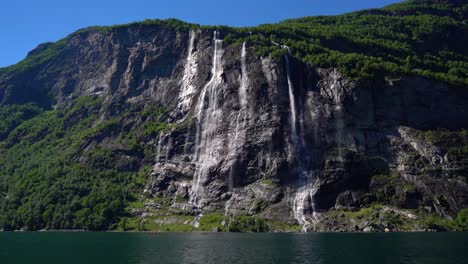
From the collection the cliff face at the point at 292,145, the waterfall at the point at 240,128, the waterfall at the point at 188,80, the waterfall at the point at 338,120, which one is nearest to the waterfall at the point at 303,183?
the cliff face at the point at 292,145

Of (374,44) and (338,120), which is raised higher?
(374,44)

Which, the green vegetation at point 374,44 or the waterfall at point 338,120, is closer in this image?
the waterfall at point 338,120

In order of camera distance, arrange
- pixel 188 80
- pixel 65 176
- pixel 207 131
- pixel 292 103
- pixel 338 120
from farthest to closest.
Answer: pixel 188 80 → pixel 65 176 → pixel 207 131 → pixel 292 103 → pixel 338 120

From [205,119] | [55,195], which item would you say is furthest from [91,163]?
[205,119]

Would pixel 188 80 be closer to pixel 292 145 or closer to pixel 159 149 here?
pixel 159 149

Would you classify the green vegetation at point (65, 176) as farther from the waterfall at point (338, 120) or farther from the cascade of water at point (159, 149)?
the waterfall at point (338, 120)

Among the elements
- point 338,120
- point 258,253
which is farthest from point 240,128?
point 258,253
